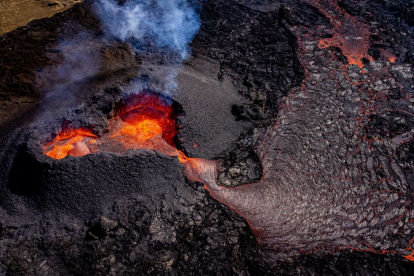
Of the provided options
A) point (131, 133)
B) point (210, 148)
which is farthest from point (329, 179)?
point (131, 133)

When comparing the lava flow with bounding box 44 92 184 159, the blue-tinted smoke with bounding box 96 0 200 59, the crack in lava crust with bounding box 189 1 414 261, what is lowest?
the crack in lava crust with bounding box 189 1 414 261

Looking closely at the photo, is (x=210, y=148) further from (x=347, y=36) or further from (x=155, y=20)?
(x=347, y=36)

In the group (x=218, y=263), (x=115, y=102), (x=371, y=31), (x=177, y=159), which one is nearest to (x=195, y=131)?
(x=177, y=159)

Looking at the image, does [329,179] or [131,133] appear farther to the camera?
[131,133]

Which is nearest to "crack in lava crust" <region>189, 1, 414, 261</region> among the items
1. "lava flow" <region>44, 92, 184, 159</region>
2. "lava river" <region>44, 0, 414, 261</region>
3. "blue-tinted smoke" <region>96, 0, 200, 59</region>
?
"lava river" <region>44, 0, 414, 261</region>

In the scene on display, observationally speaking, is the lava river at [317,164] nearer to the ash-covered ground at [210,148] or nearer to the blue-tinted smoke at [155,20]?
the ash-covered ground at [210,148]

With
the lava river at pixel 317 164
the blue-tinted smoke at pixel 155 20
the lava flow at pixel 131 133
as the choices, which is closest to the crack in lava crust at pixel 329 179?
the lava river at pixel 317 164

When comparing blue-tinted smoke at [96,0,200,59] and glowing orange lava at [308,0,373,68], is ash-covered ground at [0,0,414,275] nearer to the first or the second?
glowing orange lava at [308,0,373,68]
